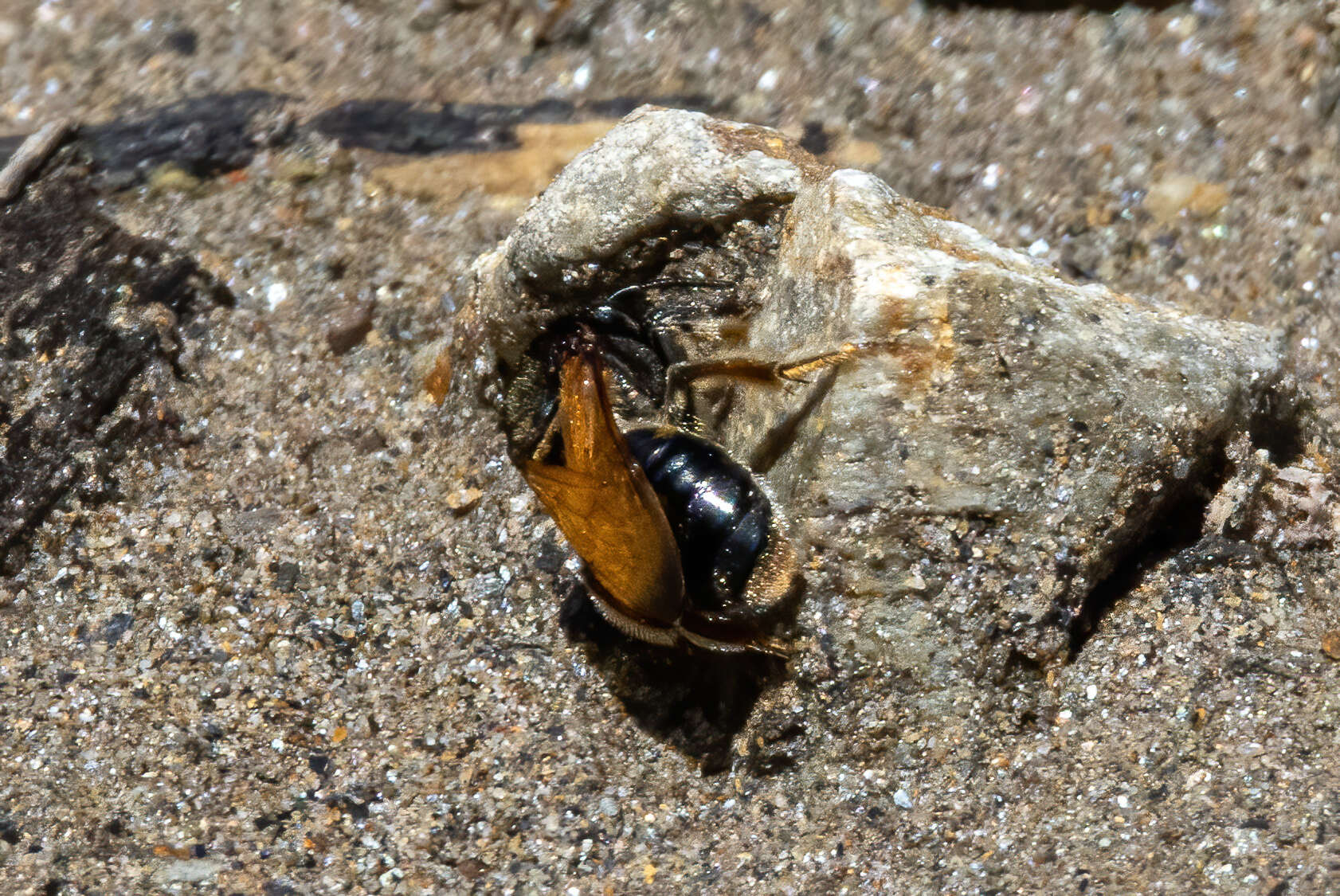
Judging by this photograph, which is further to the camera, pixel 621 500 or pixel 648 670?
pixel 648 670

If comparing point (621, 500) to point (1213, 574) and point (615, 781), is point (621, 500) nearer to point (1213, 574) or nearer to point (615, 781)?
point (615, 781)

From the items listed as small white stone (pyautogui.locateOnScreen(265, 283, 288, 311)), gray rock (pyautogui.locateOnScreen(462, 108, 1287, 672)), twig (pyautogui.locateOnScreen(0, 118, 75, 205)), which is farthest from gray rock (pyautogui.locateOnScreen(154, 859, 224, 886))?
twig (pyautogui.locateOnScreen(0, 118, 75, 205))

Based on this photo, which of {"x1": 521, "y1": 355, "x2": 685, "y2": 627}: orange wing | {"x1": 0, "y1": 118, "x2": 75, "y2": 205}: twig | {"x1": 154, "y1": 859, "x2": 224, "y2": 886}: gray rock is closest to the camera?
{"x1": 154, "y1": 859, "x2": 224, "y2": 886}: gray rock

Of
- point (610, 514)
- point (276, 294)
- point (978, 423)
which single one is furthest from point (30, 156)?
point (978, 423)

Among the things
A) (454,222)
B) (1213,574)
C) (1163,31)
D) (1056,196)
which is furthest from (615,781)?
(1163,31)

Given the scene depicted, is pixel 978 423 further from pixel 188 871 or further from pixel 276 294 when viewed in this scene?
pixel 276 294

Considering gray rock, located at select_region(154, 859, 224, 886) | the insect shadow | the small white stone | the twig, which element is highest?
the twig

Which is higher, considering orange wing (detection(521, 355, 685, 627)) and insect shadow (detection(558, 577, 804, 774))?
orange wing (detection(521, 355, 685, 627))

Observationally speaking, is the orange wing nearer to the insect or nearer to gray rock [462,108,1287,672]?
the insect

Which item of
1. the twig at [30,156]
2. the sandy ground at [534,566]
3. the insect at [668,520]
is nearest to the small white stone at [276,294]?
the sandy ground at [534,566]
